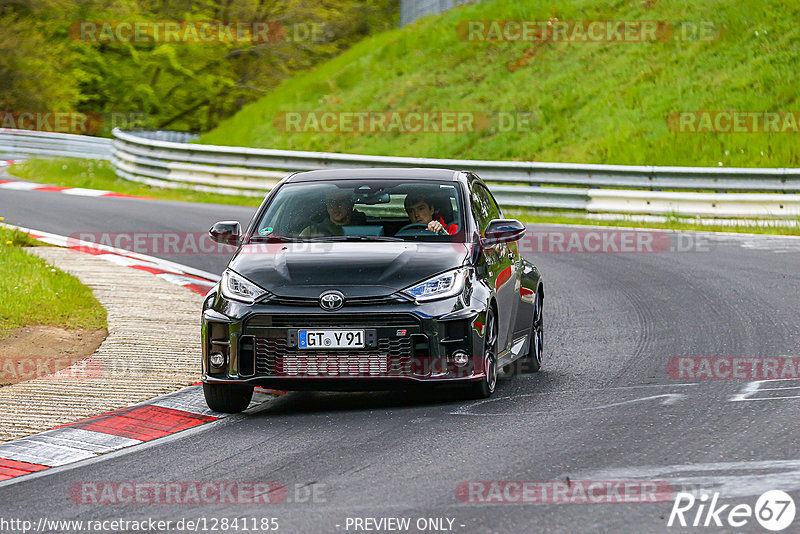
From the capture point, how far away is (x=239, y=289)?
26.9 feet

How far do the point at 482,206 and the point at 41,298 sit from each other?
4750 mm

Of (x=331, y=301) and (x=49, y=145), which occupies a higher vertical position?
(x=49, y=145)

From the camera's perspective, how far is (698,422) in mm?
7434

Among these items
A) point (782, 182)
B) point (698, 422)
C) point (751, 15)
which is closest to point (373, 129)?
point (751, 15)

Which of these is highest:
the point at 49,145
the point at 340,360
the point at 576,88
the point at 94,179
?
the point at 576,88

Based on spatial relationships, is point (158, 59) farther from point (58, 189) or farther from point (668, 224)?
point (668, 224)

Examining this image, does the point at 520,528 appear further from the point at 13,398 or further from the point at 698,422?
the point at 13,398

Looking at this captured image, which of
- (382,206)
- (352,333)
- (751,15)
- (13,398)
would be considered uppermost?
(751,15)

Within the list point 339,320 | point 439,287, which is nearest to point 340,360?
point 339,320

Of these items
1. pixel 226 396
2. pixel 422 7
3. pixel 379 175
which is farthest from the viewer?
pixel 422 7

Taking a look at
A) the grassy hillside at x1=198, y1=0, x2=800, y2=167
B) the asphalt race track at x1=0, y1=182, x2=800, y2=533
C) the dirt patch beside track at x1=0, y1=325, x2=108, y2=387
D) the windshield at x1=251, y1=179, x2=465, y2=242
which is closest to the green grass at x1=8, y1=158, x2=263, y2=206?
the grassy hillside at x1=198, y1=0, x2=800, y2=167

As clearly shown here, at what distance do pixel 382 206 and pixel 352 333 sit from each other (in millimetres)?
1729

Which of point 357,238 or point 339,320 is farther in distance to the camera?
point 357,238

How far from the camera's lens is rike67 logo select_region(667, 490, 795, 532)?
17.4 ft
